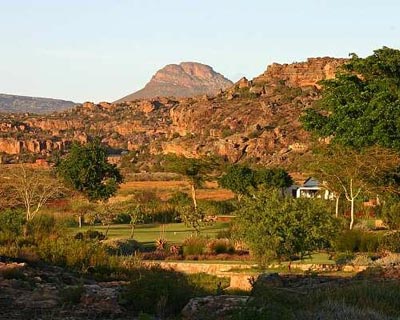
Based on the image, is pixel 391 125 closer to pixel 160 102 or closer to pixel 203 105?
pixel 203 105

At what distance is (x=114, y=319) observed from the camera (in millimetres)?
11055

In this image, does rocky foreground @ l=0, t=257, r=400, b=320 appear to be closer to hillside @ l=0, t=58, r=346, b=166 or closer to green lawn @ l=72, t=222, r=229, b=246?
green lawn @ l=72, t=222, r=229, b=246

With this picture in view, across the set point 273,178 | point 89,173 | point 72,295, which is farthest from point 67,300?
point 273,178

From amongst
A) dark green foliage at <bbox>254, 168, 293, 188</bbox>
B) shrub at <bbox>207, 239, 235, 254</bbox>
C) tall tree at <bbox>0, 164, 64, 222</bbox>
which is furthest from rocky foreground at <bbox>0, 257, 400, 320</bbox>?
dark green foliage at <bbox>254, 168, 293, 188</bbox>

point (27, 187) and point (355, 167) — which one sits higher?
point (355, 167)

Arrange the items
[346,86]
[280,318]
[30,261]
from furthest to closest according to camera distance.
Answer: [346,86] → [30,261] → [280,318]

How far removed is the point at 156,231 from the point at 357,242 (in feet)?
40.4

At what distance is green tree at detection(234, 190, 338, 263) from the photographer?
68.2 ft

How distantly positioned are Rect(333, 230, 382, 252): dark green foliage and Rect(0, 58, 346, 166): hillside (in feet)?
194

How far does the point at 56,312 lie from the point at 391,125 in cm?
2631

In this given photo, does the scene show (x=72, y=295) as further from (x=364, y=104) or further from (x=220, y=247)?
(x=364, y=104)

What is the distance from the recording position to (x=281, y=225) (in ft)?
68.5

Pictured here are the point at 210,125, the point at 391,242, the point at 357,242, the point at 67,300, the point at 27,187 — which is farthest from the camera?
the point at 210,125

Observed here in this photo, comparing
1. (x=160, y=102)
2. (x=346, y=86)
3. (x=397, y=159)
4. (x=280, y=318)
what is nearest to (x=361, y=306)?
(x=280, y=318)
